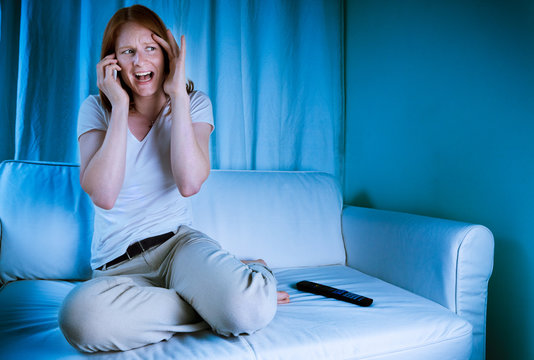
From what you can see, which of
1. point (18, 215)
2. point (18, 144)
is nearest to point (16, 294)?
point (18, 215)

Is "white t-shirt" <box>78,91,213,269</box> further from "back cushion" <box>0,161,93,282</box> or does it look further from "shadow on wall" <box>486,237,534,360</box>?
"shadow on wall" <box>486,237,534,360</box>

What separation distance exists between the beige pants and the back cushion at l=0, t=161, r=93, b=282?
52 cm

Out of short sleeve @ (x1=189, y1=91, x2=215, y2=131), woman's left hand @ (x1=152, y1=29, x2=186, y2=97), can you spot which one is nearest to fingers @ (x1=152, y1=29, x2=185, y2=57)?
woman's left hand @ (x1=152, y1=29, x2=186, y2=97)

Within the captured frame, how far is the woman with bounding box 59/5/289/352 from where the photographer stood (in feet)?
2.63

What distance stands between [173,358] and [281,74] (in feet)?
4.89

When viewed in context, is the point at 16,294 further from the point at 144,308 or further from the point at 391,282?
the point at 391,282

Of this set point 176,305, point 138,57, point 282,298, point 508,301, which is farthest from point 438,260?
point 138,57

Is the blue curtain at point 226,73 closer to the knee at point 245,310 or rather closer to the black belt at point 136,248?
the black belt at point 136,248

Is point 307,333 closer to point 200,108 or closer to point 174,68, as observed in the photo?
point 200,108

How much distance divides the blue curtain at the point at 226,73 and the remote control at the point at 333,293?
790mm

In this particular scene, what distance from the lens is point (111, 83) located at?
114 centimetres

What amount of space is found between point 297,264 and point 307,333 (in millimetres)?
681

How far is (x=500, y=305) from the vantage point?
124 cm

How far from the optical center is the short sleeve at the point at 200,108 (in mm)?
1241
